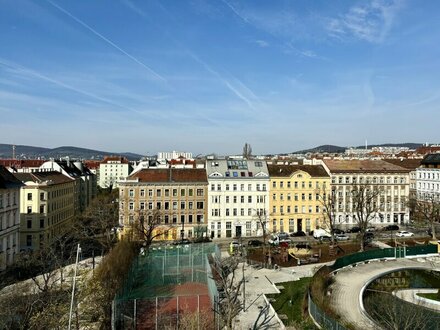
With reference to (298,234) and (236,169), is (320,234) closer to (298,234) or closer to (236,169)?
(298,234)

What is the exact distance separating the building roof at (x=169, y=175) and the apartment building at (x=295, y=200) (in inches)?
438

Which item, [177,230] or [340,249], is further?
[177,230]

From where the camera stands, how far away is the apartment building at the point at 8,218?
1575 inches

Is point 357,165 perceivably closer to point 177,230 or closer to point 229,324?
point 177,230

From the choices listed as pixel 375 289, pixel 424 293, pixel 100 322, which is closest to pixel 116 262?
pixel 100 322

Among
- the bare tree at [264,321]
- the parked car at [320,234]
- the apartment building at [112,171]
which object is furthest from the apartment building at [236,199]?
the apartment building at [112,171]

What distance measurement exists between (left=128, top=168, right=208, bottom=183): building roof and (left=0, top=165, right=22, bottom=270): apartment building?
1816 cm

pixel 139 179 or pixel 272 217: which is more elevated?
pixel 139 179

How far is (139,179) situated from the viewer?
58.8 metres

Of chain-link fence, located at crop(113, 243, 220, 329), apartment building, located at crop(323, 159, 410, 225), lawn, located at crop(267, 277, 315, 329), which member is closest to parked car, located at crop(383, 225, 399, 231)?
apartment building, located at crop(323, 159, 410, 225)

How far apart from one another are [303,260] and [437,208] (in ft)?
108

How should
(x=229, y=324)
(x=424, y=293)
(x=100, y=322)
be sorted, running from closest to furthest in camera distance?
(x=229, y=324), (x=100, y=322), (x=424, y=293)

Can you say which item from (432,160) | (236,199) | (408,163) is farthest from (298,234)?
(408,163)

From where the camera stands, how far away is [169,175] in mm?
60125
